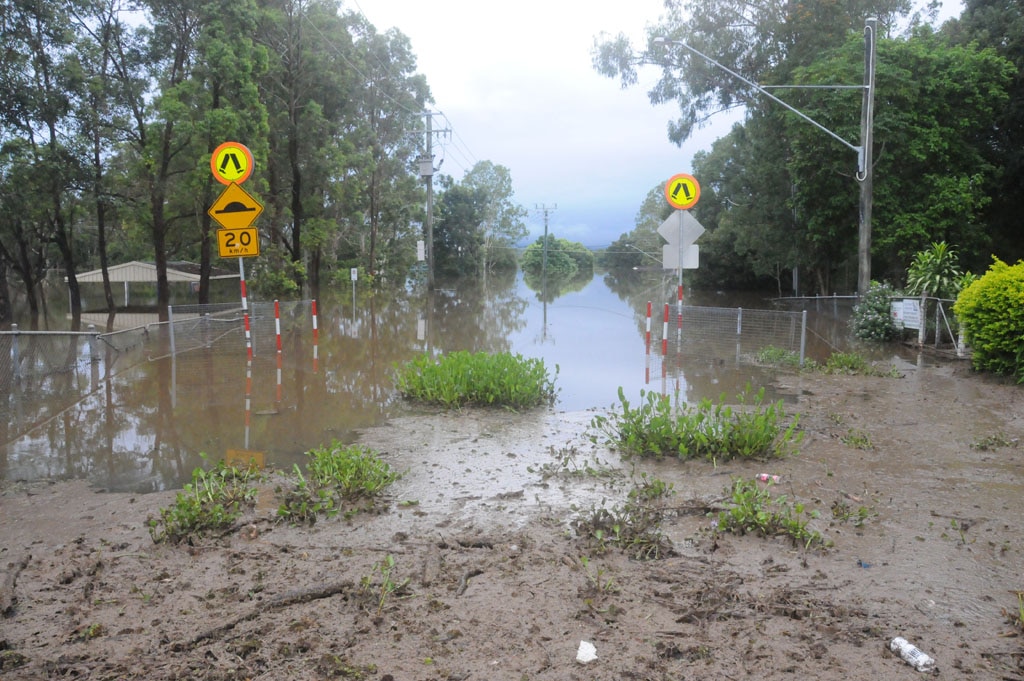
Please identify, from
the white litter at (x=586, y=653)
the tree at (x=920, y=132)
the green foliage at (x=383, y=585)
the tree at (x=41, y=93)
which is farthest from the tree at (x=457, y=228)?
the white litter at (x=586, y=653)

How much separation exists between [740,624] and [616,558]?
105 cm

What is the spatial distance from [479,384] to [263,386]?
14.1 feet

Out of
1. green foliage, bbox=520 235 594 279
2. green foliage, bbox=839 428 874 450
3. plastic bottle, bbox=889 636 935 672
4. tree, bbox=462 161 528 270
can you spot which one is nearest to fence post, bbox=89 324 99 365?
green foliage, bbox=839 428 874 450

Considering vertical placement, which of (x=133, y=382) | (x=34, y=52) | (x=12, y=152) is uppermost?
(x=34, y=52)

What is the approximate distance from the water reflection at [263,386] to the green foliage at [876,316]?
1.16 m

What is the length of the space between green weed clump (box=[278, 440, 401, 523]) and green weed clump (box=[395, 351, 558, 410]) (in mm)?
3532

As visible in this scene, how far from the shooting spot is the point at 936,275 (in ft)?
64.1

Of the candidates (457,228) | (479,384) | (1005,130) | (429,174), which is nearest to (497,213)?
(457,228)

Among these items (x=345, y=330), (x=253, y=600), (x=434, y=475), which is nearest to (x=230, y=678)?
(x=253, y=600)

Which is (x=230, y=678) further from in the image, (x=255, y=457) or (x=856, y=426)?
(x=856, y=426)

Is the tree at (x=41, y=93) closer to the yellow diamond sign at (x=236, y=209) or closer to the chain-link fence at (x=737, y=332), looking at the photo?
the yellow diamond sign at (x=236, y=209)

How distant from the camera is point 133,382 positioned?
13078mm

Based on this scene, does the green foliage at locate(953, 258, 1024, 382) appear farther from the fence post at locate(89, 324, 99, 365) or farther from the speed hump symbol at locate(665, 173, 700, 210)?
the fence post at locate(89, 324, 99, 365)

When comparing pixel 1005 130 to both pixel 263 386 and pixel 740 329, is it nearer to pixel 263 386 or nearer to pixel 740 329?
pixel 740 329
